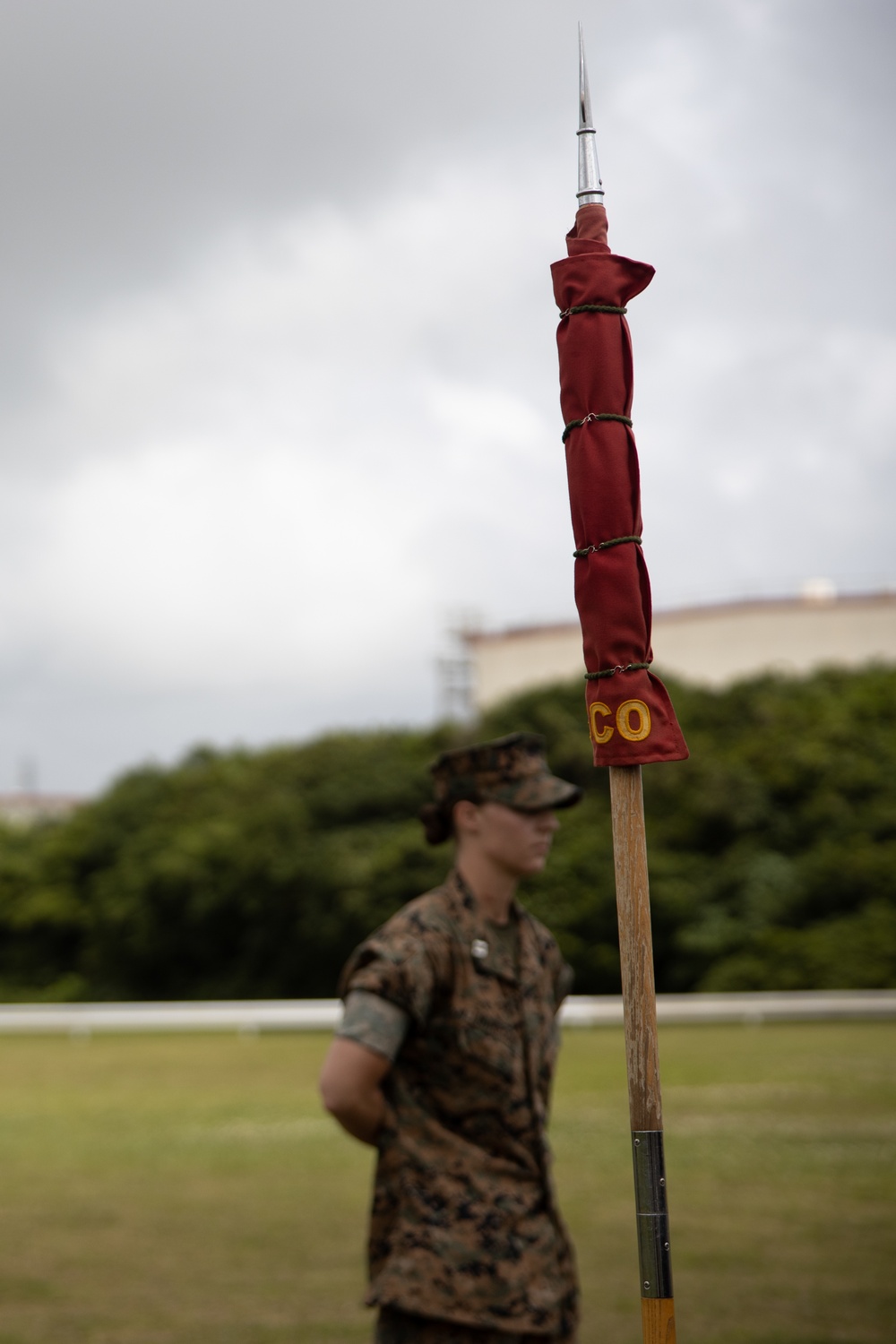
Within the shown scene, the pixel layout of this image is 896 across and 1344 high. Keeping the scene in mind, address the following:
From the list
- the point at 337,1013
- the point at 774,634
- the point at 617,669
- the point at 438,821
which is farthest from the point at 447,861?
the point at 617,669

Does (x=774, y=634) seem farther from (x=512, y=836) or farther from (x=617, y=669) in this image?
(x=617, y=669)

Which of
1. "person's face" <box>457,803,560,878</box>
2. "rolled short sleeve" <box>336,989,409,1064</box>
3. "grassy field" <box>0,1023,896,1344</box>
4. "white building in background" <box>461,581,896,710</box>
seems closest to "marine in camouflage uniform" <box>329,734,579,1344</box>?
"rolled short sleeve" <box>336,989,409,1064</box>

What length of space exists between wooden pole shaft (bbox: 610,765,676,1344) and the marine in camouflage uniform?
3.93 feet

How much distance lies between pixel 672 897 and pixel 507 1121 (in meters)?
21.0

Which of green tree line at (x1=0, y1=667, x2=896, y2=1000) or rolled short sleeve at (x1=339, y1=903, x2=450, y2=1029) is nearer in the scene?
rolled short sleeve at (x1=339, y1=903, x2=450, y2=1029)

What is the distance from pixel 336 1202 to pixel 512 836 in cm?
655

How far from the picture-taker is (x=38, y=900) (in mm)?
32094

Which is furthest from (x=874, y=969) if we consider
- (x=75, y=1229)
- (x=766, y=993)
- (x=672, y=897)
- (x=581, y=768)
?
(x=75, y=1229)

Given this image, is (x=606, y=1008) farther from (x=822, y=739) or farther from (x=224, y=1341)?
(x=224, y=1341)

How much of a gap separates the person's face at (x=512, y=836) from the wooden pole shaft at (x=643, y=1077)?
1483mm

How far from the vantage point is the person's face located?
372 cm

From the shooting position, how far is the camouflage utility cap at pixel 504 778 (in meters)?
3.73

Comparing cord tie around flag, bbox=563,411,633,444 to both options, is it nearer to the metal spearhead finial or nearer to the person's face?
the metal spearhead finial

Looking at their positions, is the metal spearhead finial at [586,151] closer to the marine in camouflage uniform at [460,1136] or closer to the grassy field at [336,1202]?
the marine in camouflage uniform at [460,1136]
